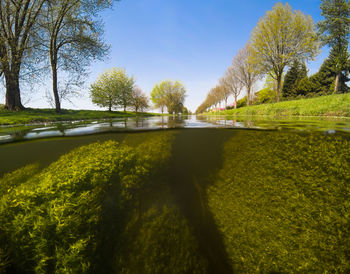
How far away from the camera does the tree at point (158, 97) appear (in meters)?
53.1

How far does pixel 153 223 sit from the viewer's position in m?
1.61

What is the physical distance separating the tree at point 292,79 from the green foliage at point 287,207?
35877mm

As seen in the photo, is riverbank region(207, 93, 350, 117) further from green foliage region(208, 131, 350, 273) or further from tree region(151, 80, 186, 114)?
tree region(151, 80, 186, 114)

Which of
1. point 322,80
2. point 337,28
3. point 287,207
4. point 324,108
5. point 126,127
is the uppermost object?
point 337,28

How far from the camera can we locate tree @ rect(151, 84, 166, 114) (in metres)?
53.1

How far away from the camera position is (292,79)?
30.6 metres

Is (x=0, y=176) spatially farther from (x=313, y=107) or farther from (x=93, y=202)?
(x=313, y=107)

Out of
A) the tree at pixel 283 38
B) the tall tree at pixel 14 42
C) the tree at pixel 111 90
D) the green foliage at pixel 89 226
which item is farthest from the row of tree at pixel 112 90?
the green foliage at pixel 89 226

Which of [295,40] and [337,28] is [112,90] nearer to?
[295,40]

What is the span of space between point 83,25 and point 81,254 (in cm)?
1699

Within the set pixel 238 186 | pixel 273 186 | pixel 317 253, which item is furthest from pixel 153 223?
pixel 273 186

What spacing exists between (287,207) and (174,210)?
1.32 metres

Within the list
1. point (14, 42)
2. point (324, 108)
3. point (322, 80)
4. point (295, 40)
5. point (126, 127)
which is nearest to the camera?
point (126, 127)

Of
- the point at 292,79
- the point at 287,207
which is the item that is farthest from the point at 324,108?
the point at 292,79
